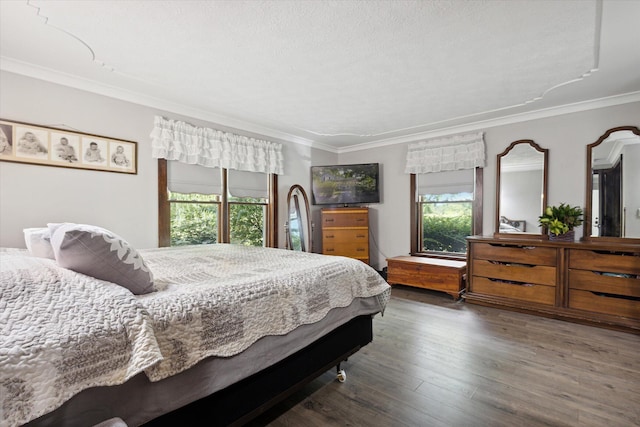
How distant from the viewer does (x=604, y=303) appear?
2826 millimetres

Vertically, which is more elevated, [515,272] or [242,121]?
[242,121]

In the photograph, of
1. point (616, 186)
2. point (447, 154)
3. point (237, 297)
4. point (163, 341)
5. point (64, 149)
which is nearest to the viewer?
point (163, 341)

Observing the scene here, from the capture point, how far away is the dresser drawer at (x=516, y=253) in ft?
10.3

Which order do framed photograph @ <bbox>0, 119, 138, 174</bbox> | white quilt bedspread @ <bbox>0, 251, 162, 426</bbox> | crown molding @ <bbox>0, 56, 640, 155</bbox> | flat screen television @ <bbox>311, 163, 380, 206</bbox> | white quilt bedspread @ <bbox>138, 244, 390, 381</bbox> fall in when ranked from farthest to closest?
flat screen television @ <bbox>311, 163, 380, 206</bbox> < crown molding @ <bbox>0, 56, 640, 155</bbox> < framed photograph @ <bbox>0, 119, 138, 174</bbox> < white quilt bedspread @ <bbox>138, 244, 390, 381</bbox> < white quilt bedspread @ <bbox>0, 251, 162, 426</bbox>

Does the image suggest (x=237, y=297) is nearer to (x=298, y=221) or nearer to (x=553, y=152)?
(x=298, y=221)

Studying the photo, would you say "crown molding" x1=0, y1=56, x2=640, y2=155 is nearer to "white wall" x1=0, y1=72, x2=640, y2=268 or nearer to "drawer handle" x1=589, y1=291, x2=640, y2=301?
"white wall" x1=0, y1=72, x2=640, y2=268

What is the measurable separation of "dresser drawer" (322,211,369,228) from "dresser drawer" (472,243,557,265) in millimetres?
1736

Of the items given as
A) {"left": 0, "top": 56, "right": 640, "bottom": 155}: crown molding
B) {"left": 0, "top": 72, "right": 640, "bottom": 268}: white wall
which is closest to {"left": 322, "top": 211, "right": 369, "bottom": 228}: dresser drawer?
{"left": 0, "top": 72, "right": 640, "bottom": 268}: white wall

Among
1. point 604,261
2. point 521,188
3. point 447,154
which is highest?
point 447,154

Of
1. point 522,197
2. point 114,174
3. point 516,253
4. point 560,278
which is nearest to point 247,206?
point 114,174

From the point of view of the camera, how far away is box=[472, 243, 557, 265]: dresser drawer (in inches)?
123

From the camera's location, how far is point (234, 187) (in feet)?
13.1

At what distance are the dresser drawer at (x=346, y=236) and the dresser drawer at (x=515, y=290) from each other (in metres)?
1.77

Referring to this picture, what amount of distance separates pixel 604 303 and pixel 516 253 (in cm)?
82
